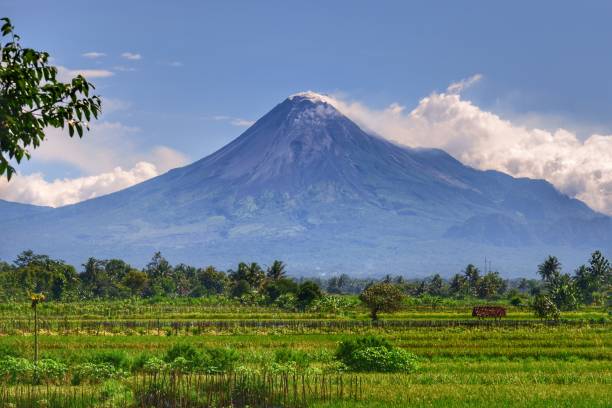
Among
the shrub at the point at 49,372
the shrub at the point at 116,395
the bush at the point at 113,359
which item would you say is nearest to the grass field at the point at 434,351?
the bush at the point at 113,359

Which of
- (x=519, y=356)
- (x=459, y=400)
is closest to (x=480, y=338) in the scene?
(x=519, y=356)

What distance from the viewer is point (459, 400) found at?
2594 centimetres

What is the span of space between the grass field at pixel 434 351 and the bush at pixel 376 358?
1089 millimetres

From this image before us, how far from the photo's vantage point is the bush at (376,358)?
37.9 metres

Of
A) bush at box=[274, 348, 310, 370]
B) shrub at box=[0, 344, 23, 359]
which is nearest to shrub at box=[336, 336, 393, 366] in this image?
bush at box=[274, 348, 310, 370]

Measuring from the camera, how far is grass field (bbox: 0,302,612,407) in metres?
27.3

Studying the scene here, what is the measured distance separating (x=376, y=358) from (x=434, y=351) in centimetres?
1334

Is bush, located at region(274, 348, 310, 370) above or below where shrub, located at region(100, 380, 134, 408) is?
below

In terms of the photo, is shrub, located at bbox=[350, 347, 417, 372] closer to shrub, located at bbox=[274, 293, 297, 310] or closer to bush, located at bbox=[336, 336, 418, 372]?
bush, located at bbox=[336, 336, 418, 372]

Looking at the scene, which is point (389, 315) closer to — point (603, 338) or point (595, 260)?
point (603, 338)

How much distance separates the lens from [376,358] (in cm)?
3803

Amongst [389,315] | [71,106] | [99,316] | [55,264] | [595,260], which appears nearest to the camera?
[71,106]

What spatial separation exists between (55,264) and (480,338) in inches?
4241

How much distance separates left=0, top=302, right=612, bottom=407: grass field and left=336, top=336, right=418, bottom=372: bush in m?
1.09
